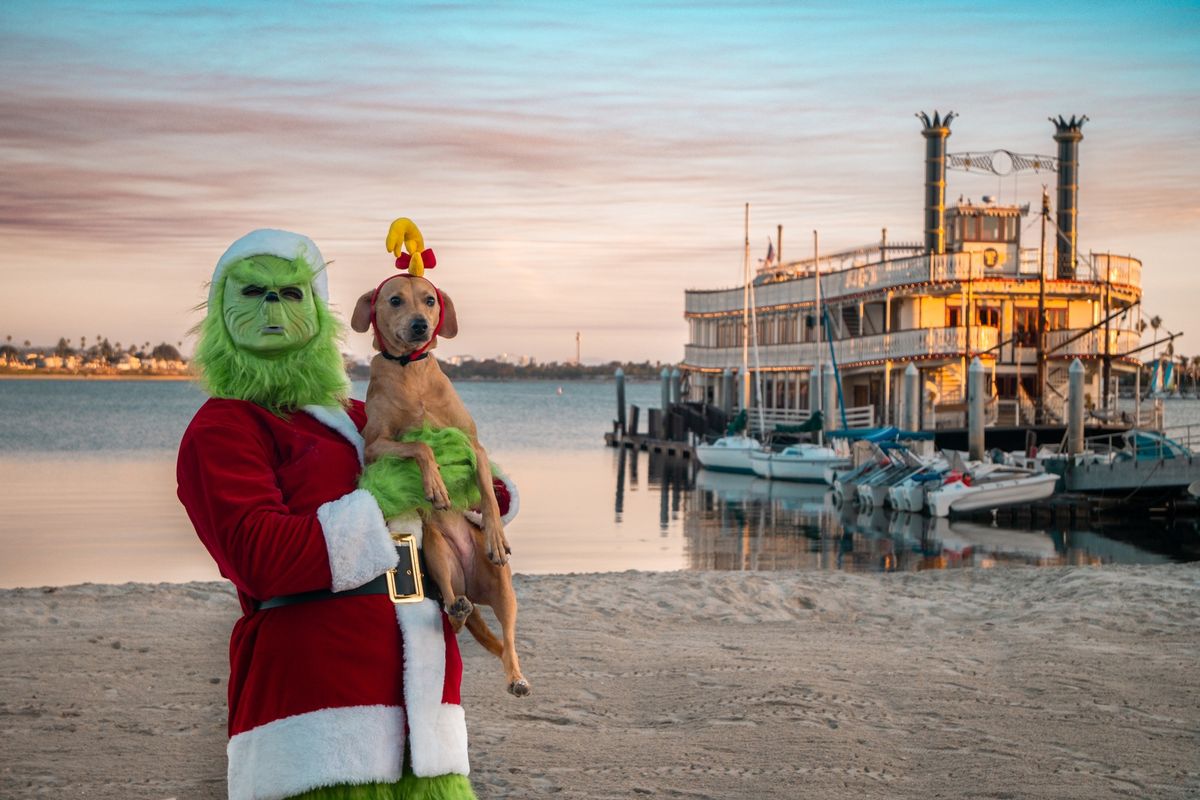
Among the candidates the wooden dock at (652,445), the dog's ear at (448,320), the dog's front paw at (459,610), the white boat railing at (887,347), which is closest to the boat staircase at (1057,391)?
the white boat railing at (887,347)

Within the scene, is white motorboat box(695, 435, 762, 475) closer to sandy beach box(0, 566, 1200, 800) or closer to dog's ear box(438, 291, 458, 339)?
sandy beach box(0, 566, 1200, 800)

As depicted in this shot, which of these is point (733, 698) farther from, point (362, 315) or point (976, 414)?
point (976, 414)

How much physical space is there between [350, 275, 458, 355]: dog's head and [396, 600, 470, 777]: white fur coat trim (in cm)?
70

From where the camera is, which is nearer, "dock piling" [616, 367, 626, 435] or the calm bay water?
the calm bay water

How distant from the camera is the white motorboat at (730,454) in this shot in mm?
42688

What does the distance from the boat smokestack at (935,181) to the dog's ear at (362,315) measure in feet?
141

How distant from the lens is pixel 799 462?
39.6 m

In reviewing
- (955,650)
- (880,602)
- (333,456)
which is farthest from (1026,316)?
(333,456)

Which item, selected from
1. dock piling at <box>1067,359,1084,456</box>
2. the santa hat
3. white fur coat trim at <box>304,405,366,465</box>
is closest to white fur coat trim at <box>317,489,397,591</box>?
white fur coat trim at <box>304,405,366,465</box>

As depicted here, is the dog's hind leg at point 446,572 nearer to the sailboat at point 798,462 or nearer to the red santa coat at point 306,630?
the red santa coat at point 306,630

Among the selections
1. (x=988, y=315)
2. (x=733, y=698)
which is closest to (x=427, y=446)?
(x=733, y=698)

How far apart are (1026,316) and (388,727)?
4344 centimetres

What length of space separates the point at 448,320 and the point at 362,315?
271 mm

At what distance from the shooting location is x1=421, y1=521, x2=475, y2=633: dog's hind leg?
330 centimetres
